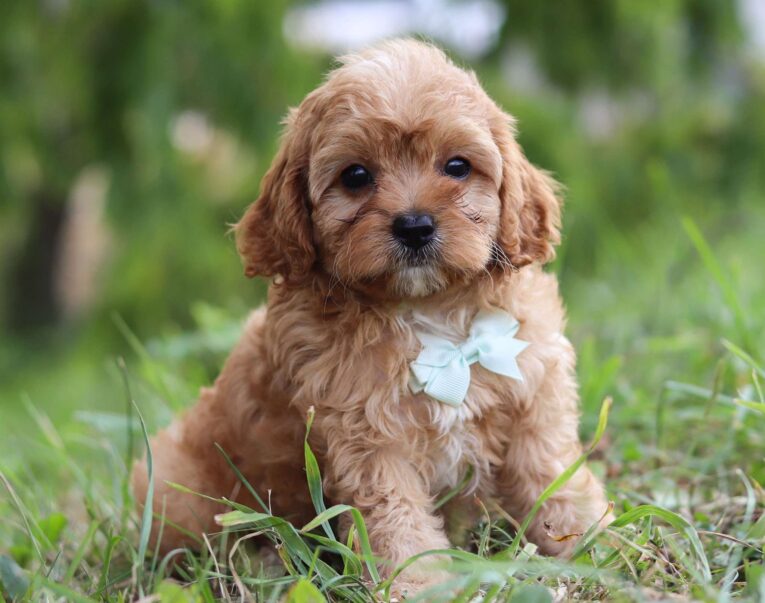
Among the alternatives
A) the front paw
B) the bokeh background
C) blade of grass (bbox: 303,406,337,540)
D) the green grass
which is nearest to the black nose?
blade of grass (bbox: 303,406,337,540)

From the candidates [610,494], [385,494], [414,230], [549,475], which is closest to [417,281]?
[414,230]

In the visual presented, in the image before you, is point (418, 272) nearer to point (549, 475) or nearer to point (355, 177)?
point (355, 177)

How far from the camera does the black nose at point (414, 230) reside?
265 centimetres

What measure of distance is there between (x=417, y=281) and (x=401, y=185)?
0.30 meters

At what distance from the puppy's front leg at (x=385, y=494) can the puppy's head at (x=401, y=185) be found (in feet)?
1.60

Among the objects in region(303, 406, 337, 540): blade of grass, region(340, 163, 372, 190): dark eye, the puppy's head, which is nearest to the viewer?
region(303, 406, 337, 540): blade of grass

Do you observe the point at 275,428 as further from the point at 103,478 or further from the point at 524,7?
the point at 524,7

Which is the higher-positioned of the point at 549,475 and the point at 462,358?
the point at 462,358

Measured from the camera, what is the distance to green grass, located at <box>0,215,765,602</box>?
2.43 m

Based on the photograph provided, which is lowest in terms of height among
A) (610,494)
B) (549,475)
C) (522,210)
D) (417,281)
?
(610,494)

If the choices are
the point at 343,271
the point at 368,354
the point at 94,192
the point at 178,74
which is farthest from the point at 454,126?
the point at 94,192

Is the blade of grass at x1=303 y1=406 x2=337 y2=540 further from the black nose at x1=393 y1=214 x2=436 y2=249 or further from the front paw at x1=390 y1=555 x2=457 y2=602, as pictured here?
the black nose at x1=393 y1=214 x2=436 y2=249

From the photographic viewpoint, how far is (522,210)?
300 centimetres

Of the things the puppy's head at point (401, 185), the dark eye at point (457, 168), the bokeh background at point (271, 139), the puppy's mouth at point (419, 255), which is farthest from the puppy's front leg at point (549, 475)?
the bokeh background at point (271, 139)
